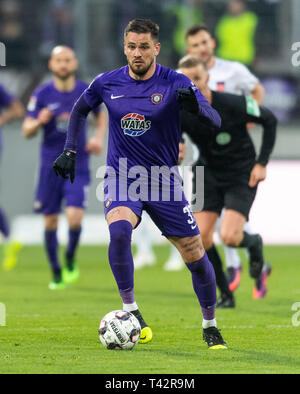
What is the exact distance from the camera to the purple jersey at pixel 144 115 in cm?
654

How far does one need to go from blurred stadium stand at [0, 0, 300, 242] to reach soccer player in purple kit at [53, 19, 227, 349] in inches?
494

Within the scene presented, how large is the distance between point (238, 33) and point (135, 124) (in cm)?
1302

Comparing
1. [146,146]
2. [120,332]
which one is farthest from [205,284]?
[146,146]

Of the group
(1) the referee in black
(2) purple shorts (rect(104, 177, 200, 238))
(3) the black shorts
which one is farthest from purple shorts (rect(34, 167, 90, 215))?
(2) purple shorts (rect(104, 177, 200, 238))

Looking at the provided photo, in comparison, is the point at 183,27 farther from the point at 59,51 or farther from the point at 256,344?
the point at 256,344

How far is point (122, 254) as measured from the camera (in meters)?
6.53

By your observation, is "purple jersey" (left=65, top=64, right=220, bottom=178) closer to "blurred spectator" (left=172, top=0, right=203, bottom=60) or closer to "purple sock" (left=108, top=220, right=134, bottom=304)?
"purple sock" (left=108, top=220, right=134, bottom=304)

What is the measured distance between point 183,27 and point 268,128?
1100 cm

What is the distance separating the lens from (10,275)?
42.2ft

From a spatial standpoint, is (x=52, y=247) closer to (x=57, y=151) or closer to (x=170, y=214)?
(x=57, y=151)

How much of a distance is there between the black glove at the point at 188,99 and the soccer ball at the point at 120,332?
1502 millimetres

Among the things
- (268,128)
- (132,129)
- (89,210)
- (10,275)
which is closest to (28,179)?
(89,210)

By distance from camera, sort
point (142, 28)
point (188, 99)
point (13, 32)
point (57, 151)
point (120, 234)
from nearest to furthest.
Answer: point (188, 99) → point (120, 234) → point (142, 28) → point (57, 151) → point (13, 32)

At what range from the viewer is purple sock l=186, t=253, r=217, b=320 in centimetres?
661
